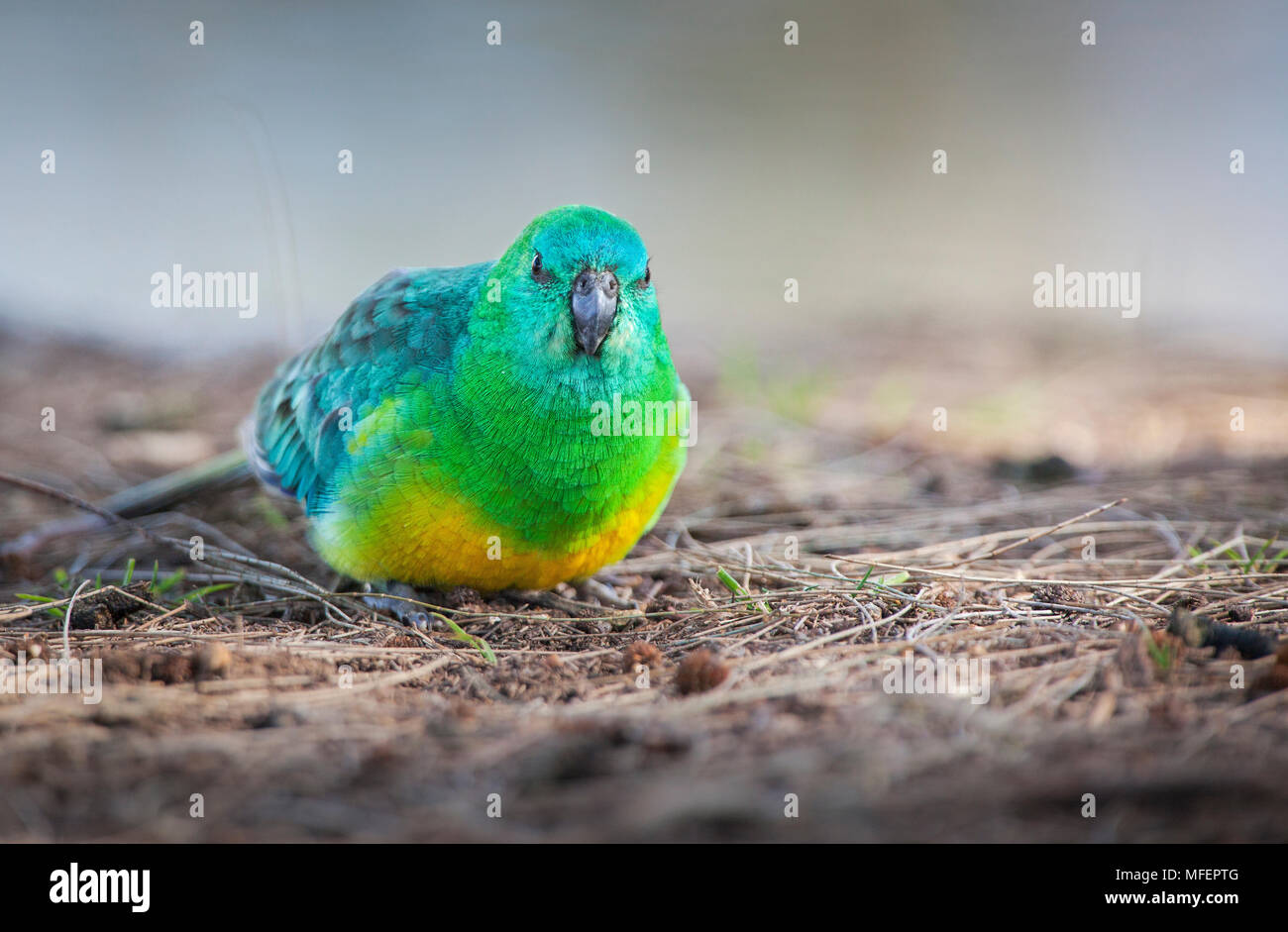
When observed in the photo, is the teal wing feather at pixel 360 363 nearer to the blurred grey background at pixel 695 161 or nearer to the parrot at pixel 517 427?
the parrot at pixel 517 427

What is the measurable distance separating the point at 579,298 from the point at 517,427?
1.66ft

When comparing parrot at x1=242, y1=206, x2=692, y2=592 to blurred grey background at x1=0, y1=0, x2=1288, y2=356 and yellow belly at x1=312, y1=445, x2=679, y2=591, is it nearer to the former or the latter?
yellow belly at x1=312, y1=445, x2=679, y2=591

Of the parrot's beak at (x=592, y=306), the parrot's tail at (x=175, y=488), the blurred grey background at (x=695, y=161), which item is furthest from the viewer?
the blurred grey background at (x=695, y=161)

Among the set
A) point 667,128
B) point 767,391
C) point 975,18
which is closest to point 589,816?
point 767,391

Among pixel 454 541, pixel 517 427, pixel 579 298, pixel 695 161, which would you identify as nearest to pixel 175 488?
pixel 454 541

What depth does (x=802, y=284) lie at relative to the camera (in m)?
11.5

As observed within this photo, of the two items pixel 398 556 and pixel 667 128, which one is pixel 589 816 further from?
pixel 667 128

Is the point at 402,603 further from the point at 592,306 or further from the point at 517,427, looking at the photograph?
the point at 592,306

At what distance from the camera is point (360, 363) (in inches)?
158

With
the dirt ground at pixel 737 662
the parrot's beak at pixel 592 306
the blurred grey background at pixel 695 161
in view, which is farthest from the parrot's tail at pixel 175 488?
the blurred grey background at pixel 695 161

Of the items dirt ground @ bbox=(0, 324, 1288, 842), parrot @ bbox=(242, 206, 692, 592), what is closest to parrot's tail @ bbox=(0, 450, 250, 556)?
dirt ground @ bbox=(0, 324, 1288, 842)

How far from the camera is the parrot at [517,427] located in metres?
3.54

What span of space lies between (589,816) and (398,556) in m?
1.77

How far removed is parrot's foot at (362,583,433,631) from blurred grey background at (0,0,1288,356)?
17.4 ft
